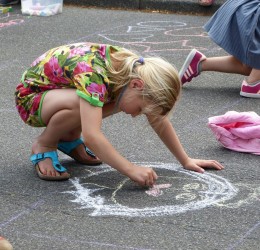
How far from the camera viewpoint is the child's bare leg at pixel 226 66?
490cm

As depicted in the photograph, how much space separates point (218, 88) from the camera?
4.94 m

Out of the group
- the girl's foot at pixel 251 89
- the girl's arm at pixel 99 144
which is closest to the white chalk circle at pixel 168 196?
the girl's arm at pixel 99 144

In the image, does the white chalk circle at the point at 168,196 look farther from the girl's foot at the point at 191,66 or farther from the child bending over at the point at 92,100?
the girl's foot at the point at 191,66

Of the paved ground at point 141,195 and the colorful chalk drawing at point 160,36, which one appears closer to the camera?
the paved ground at point 141,195

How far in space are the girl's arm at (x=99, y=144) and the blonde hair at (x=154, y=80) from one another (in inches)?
5.8

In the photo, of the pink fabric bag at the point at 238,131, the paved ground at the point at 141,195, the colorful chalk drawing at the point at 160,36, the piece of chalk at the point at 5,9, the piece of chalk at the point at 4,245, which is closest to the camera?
the piece of chalk at the point at 4,245

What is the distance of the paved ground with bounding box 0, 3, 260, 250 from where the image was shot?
275 cm

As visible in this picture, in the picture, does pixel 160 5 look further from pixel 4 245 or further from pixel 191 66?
pixel 4 245


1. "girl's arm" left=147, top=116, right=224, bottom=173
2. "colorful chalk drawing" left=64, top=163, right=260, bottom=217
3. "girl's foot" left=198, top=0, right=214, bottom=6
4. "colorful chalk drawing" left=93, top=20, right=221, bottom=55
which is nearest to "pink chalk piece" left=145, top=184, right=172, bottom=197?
"colorful chalk drawing" left=64, top=163, right=260, bottom=217

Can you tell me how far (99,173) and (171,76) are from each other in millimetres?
610

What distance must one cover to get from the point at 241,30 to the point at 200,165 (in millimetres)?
1559

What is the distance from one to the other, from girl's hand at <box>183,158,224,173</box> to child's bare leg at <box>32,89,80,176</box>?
50 cm

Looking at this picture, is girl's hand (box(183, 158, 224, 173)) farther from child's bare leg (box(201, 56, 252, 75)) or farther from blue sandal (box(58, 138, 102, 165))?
child's bare leg (box(201, 56, 252, 75))

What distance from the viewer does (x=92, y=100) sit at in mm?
3078
